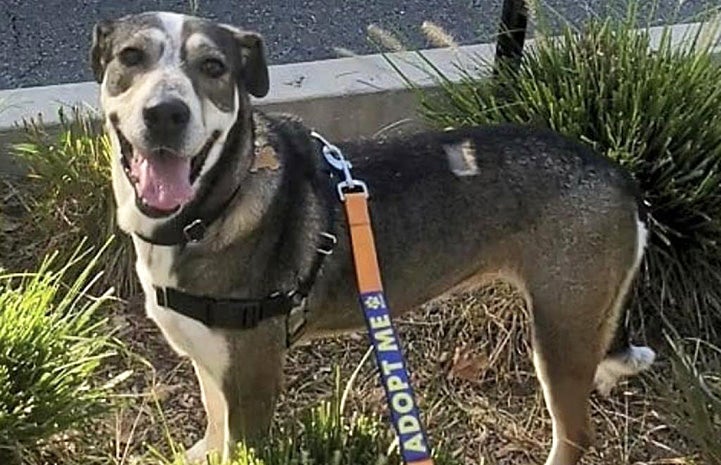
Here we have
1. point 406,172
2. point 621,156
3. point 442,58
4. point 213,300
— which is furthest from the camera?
point 442,58

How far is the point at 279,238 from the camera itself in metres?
3.99

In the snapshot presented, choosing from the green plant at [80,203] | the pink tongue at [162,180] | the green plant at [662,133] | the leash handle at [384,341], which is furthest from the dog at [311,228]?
the green plant at [80,203]

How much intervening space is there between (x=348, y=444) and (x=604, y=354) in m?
0.98

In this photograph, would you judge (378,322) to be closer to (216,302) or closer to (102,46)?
(216,302)

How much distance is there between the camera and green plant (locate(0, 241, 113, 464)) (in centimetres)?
406

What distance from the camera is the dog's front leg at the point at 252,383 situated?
3936 mm

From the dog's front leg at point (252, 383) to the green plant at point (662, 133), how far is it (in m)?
1.54

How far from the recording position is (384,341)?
3516mm

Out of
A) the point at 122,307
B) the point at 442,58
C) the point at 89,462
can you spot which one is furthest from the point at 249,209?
the point at 442,58

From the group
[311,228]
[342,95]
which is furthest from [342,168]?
[342,95]

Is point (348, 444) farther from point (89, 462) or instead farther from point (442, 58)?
point (442, 58)

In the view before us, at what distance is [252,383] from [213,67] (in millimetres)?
918

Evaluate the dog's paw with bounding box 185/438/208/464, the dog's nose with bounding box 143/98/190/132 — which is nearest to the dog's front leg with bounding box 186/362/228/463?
the dog's paw with bounding box 185/438/208/464

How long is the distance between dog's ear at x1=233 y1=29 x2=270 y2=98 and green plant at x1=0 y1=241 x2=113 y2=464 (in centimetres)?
94
